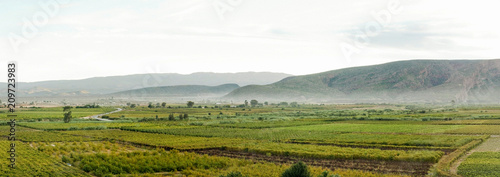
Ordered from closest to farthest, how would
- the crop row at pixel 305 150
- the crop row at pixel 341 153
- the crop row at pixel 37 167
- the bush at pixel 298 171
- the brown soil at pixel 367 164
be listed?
the bush at pixel 298 171 < the crop row at pixel 37 167 < the brown soil at pixel 367 164 < the crop row at pixel 341 153 < the crop row at pixel 305 150

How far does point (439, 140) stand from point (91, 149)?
3180 cm

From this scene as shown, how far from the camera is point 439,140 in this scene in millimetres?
41531

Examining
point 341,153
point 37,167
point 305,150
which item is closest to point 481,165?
point 341,153

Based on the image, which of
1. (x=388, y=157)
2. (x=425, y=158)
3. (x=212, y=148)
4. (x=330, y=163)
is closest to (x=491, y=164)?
(x=425, y=158)

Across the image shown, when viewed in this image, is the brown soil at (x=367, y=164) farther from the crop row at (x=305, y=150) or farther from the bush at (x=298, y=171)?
the bush at (x=298, y=171)

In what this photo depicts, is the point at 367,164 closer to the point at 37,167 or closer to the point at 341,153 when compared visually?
the point at 341,153

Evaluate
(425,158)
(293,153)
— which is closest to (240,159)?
(293,153)

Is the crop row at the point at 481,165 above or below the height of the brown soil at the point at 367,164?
above

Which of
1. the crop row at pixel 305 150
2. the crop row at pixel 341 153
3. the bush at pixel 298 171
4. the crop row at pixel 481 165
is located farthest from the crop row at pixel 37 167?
the crop row at pixel 481 165

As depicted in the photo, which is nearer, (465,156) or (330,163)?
(330,163)

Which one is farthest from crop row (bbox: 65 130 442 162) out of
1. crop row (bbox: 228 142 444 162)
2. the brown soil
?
the brown soil

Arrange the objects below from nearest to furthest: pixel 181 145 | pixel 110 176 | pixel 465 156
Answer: pixel 110 176 → pixel 465 156 → pixel 181 145

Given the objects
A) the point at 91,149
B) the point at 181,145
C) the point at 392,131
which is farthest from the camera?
the point at 392,131

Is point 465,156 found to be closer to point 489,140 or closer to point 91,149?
point 489,140
